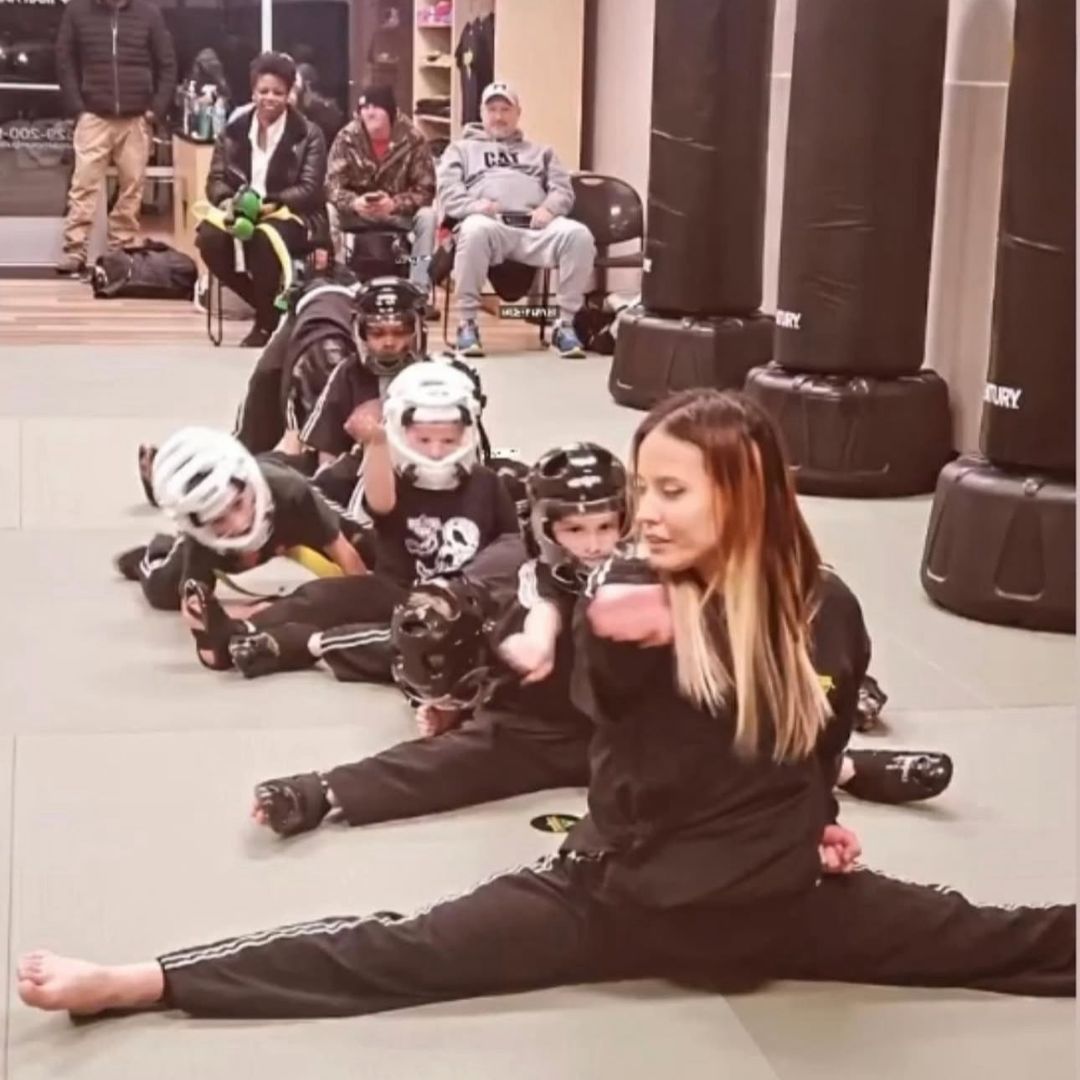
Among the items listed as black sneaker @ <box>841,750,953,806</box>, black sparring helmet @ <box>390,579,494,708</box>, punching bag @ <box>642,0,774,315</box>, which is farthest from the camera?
punching bag @ <box>642,0,774,315</box>

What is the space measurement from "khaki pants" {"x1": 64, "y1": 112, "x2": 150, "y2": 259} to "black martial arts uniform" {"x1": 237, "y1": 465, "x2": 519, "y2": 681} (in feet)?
26.8

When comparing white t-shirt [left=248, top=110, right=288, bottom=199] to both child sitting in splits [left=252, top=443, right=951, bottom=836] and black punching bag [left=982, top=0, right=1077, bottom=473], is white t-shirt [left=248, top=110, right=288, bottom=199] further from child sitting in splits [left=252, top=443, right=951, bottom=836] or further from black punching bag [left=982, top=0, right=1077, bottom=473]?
child sitting in splits [left=252, top=443, right=951, bottom=836]

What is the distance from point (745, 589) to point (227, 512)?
194 cm

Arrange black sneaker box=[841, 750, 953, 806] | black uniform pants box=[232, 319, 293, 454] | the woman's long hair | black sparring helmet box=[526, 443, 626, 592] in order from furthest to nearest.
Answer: black uniform pants box=[232, 319, 293, 454], black sneaker box=[841, 750, 953, 806], black sparring helmet box=[526, 443, 626, 592], the woman's long hair

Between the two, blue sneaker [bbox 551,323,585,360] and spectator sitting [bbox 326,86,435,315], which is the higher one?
spectator sitting [bbox 326,86,435,315]

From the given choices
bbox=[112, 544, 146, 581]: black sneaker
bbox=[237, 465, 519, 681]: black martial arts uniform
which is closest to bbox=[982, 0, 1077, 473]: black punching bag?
bbox=[237, 465, 519, 681]: black martial arts uniform

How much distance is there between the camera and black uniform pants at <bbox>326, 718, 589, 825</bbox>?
132 inches

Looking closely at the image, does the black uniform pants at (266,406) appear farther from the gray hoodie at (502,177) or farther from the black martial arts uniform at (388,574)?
the gray hoodie at (502,177)

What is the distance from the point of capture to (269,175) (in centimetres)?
942

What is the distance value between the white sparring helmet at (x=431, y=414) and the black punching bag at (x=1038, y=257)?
1.50m

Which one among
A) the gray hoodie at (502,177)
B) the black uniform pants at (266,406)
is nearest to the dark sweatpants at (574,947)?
the black uniform pants at (266,406)

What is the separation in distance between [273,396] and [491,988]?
3.03 metres

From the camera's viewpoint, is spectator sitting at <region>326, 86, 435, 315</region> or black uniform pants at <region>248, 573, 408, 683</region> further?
spectator sitting at <region>326, 86, 435, 315</region>

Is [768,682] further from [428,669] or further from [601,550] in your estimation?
[428,669]
